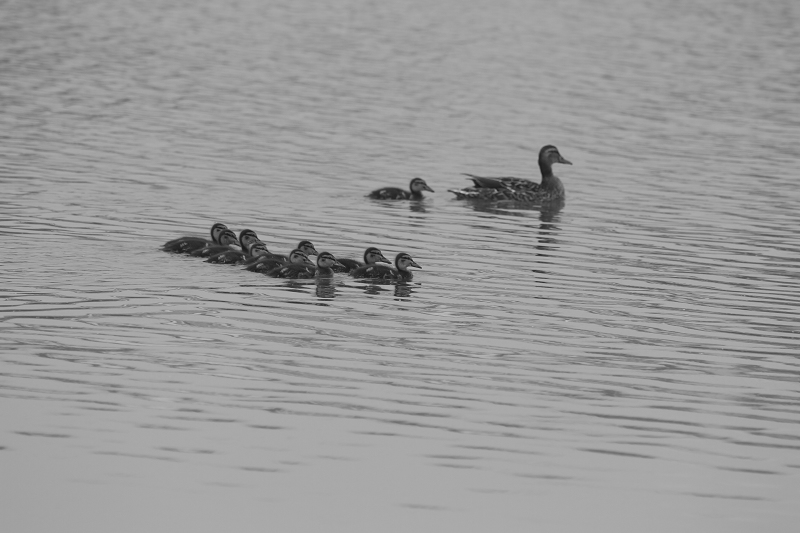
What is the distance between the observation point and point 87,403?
8.60 meters

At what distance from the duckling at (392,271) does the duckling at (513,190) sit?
204 inches

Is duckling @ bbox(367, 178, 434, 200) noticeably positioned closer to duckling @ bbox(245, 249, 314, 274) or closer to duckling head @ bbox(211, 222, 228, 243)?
duckling head @ bbox(211, 222, 228, 243)

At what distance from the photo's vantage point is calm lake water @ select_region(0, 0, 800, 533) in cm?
761

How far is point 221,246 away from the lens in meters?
13.2

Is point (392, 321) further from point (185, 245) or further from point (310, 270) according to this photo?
point (185, 245)

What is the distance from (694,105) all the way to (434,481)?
21.3 metres

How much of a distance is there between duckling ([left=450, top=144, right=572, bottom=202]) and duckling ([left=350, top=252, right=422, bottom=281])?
5.18 m

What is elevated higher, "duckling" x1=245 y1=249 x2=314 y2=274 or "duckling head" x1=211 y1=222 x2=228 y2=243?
"duckling head" x1=211 y1=222 x2=228 y2=243

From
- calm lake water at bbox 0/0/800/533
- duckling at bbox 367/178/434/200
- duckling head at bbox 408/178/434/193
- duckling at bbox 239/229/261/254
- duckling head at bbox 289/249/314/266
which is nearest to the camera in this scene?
calm lake water at bbox 0/0/800/533

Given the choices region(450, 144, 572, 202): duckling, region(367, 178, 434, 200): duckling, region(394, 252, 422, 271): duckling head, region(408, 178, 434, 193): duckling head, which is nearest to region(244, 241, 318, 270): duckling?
region(394, 252, 422, 271): duckling head

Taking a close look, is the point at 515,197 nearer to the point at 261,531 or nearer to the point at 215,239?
the point at 215,239

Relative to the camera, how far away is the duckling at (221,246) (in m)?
13.0

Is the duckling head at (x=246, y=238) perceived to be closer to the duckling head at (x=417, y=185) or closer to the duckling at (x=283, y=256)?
the duckling at (x=283, y=256)

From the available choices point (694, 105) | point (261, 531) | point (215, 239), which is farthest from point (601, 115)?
point (261, 531)
